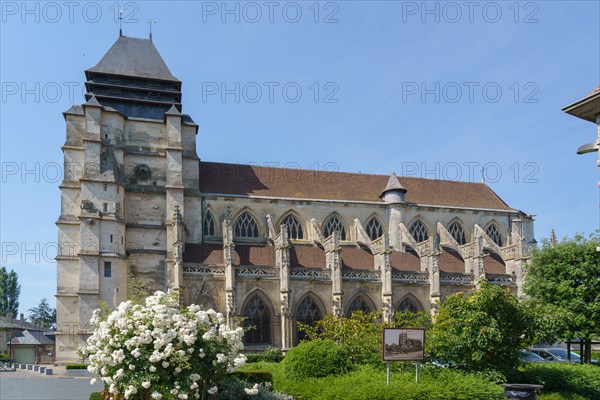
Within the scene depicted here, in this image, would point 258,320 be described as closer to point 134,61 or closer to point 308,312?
point 308,312

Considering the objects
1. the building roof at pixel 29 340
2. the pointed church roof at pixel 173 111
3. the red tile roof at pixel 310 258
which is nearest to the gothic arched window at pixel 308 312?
the red tile roof at pixel 310 258

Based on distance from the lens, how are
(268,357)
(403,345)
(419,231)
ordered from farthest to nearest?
(419,231)
(268,357)
(403,345)

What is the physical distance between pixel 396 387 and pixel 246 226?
30.1 meters

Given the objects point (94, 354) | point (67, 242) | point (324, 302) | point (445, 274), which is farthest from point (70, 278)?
point (94, 354)

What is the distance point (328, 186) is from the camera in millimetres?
48000

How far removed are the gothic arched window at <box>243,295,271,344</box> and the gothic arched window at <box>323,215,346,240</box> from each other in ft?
29.8

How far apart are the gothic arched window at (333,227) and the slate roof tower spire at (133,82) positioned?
13.3 metres

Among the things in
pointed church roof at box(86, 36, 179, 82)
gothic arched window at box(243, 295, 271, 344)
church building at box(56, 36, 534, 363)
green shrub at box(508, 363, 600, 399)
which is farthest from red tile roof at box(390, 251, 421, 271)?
green shrub at box(508, 363, 600, 399)

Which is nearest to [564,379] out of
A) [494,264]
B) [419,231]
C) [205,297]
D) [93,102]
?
[205,297]

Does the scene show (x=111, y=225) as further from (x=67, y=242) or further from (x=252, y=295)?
(x=252, y=295)

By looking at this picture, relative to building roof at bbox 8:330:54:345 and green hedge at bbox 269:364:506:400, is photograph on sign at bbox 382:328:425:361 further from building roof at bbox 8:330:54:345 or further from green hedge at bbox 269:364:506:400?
building roof at bbox 8:330:54:345

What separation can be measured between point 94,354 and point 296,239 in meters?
31.7

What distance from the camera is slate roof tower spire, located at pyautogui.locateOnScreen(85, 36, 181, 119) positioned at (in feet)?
142

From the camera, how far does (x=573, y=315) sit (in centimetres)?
2689
